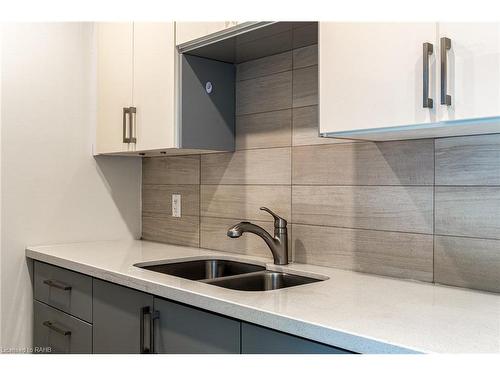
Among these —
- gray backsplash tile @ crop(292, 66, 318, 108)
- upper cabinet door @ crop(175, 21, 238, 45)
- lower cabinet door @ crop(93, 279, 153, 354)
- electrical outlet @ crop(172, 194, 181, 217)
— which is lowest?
lower cabinet door @ crop(93, 279, 153, 354)

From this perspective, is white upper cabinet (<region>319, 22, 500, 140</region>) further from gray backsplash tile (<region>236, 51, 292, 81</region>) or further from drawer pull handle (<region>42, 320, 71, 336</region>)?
drawer pull handle (<region>42, 320, 71, 336</region>)

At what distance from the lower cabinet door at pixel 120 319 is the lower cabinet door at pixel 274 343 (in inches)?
18.4

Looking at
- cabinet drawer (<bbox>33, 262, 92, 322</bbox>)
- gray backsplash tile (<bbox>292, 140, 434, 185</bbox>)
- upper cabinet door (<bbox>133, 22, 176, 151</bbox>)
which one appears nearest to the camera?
gray backsplash tile (<bbox>292, 140, 434, 185</bbox>)

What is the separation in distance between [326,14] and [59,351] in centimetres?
180

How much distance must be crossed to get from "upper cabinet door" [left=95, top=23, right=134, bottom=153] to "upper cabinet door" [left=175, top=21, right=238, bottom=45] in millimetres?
424

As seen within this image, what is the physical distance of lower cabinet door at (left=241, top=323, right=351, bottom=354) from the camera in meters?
1.12

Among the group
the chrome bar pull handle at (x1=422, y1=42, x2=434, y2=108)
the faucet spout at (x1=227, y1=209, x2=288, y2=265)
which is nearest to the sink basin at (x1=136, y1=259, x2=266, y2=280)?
the faucet spout at (x1=227, y1=209, x2=288, y2=265)

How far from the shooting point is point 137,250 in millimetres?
2381

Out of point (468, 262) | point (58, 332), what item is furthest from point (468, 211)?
point (58, 332)

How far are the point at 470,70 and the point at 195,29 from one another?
3.75 feet

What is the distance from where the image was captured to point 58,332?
2.19 meters

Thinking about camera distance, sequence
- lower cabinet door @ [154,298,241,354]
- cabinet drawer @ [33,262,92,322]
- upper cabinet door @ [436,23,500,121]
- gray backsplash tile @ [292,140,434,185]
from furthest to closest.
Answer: cabinet drawer @ [33,262,92,322], gray backsplash tile @ [292,140,434,185], lower cabinet door @ [154,298,241,354], upper cabinet door @ [436,23,500,121]

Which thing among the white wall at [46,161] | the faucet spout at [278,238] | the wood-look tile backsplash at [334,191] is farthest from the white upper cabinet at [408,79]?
the white wall at [46,161]

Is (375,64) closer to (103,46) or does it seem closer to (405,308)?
(405,308)
